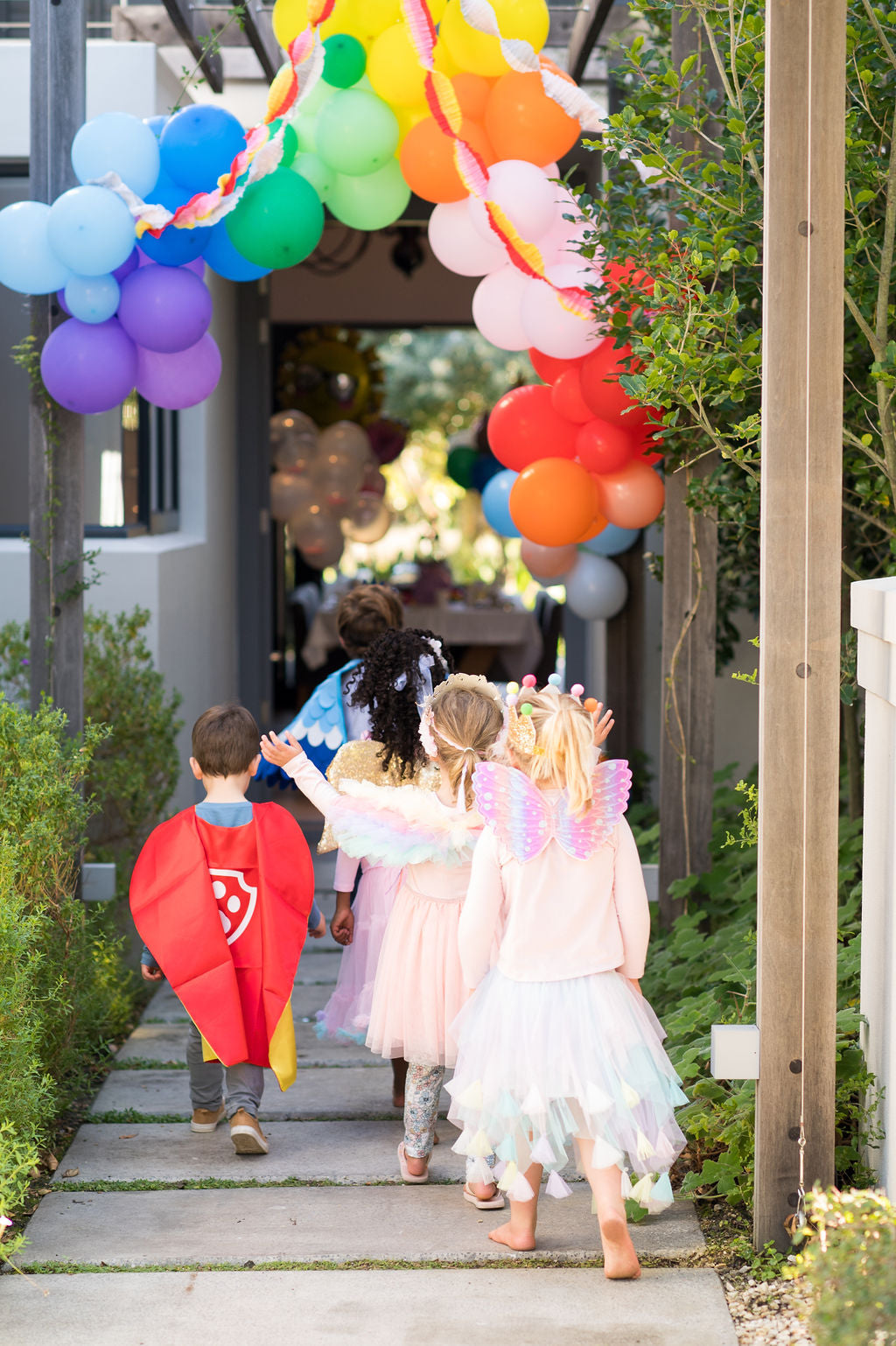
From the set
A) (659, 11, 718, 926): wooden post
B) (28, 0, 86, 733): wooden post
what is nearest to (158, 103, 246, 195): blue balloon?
(28, 0, 86, 733): wooden post

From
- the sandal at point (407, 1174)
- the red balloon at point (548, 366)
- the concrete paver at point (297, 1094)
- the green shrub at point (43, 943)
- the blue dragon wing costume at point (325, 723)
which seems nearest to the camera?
the green shrub at point (43, 943)

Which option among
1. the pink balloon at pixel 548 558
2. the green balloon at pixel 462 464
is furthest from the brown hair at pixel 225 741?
the green balloon at pixel 462 464

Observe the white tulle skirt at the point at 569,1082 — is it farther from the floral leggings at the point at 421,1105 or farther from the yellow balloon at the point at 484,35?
the yellow balloon at the point at 484,35

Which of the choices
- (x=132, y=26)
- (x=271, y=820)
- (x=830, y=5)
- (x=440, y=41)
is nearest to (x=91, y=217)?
(x=440, y=41)

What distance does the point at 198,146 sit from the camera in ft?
12.2

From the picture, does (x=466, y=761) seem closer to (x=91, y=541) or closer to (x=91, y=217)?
(x=91, y=217)

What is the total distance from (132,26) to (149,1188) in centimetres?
431

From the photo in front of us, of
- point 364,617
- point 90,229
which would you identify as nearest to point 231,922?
point 364,617

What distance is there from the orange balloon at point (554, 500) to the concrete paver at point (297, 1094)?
169cm

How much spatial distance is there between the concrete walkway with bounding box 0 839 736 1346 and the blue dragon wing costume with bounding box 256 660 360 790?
3.17 feet

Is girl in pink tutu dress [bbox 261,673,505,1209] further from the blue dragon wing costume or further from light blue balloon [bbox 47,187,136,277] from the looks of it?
light blue balloon [bbox 47,187,136,277]

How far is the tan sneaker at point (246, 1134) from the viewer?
321cm

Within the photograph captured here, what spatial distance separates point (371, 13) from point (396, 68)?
18 cm

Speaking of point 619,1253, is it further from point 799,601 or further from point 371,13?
point 371,13
